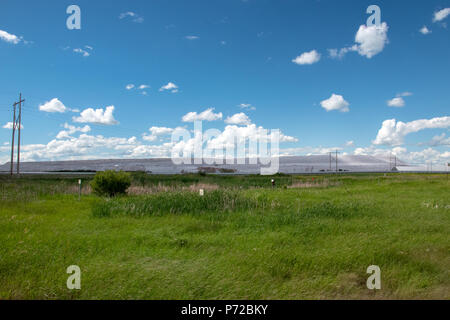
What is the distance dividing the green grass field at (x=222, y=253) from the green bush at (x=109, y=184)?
14.5ft

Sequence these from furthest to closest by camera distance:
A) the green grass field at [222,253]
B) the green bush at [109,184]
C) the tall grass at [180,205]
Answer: the green bush at [109,184]
the tall grass at [180,205]
the green grass field at [222,253]

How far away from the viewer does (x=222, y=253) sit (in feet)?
19.1

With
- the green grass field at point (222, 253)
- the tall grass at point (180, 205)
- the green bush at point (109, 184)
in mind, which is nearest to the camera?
the green grass field at point (222, 253)

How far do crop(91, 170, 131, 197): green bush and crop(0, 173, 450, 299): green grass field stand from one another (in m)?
4.41

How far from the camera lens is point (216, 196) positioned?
1191 cm

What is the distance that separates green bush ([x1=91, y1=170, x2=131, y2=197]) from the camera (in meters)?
14.5

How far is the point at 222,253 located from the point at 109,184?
10414 millimetres

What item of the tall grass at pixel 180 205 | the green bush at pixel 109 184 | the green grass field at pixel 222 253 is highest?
the green bush at pixel 109 184

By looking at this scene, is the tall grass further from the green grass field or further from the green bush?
the green bush

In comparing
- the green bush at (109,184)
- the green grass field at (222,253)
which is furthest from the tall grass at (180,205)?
the green bush at (109,184)

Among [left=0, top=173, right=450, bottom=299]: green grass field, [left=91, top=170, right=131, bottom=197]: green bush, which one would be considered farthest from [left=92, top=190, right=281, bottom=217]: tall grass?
[left=91, top=170, right=131, bottom=197]: green bush

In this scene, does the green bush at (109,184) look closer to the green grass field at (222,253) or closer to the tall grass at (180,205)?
the tall grass at (180,205)

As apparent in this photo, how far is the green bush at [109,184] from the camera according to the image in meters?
14.5
